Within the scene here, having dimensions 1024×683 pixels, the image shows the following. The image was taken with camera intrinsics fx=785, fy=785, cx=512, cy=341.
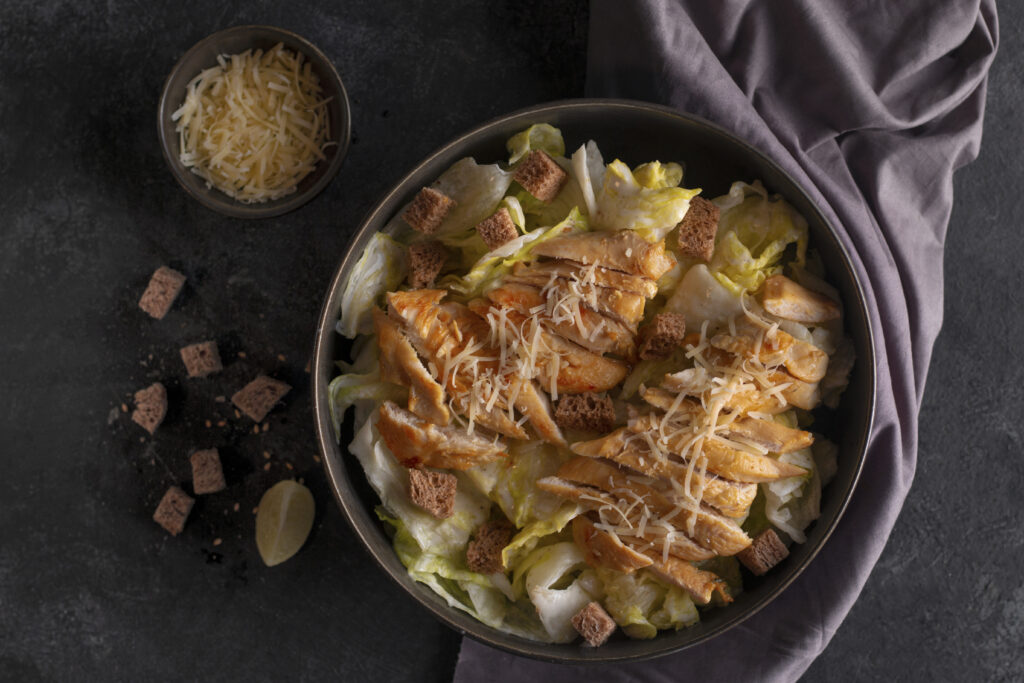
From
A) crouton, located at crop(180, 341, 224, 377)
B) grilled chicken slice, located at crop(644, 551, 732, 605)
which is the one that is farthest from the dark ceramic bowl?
crouton, located at crop(180, 341, 224, 377)

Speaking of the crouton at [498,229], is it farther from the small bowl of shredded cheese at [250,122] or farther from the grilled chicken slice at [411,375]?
the small bowl of shredded cheese at [250,122]

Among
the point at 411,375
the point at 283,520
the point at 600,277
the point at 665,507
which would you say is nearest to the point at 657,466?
the point at 665,507

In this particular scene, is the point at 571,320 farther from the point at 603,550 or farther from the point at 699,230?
the point at 603,550

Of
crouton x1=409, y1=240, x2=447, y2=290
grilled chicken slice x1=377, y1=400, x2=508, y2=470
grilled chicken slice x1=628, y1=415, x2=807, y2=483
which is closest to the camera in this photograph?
grilled chicken slice x1=628, y1=415, x2=807, y2=483

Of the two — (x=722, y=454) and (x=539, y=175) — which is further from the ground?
(x=539, y=175)

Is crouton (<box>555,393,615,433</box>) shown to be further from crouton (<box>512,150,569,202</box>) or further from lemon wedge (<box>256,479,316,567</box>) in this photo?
lemon wedge (<box>256,479,316,567</box>)

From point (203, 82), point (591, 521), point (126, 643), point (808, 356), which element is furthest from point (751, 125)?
point (126, 643)

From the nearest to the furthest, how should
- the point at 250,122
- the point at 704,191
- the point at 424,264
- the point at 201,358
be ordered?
the point at 424,264
the point at 704,191
the point at 250,122
the point at 201,358
